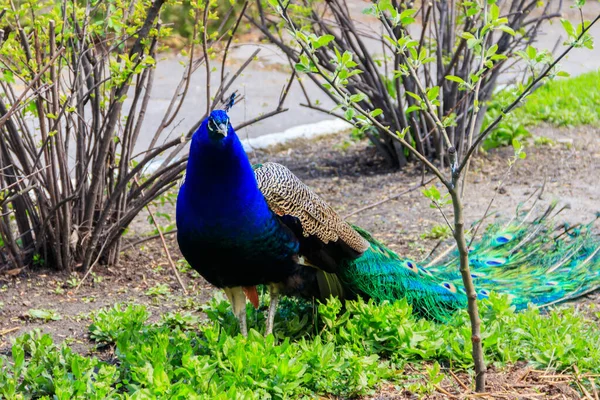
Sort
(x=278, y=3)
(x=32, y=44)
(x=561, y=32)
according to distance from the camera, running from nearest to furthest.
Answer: (x=278, y=3)
(x=32, y=44)
(x=561, y=32)

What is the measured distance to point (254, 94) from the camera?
368 inches

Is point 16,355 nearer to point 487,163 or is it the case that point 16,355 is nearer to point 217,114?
point 217,114

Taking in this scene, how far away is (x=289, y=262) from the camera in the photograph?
3402 mm

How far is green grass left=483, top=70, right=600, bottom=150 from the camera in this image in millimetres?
6594

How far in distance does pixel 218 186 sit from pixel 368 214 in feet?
8.12

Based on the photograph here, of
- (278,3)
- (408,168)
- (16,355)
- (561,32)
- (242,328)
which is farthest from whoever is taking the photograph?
(561,32)

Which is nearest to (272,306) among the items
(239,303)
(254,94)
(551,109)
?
(239,303)

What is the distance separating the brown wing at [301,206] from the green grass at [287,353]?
29 centimetres

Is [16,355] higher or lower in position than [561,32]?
higher

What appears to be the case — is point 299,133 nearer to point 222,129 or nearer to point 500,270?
point 500,270

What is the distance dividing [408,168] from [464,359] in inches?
126

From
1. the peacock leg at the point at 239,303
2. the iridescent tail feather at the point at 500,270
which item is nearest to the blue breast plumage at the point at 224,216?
the peacock leg at the point at 239,303

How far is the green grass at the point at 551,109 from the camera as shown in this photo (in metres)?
6.59

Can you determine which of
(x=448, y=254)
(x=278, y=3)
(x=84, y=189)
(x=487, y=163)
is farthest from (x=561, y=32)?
(x=278, y=3)
